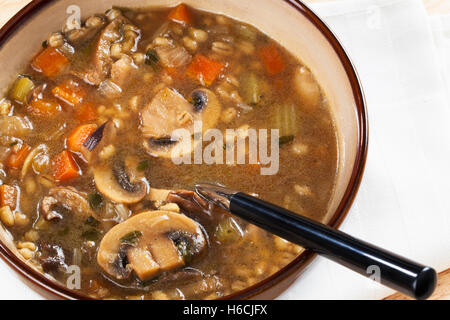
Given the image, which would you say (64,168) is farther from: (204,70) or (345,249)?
(345,249)

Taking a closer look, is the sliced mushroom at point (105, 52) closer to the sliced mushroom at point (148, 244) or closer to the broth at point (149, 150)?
the broth at point (149, 150)

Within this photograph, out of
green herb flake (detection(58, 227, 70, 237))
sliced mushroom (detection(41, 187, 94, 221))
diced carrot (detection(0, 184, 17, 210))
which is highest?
diced carrot (detection(0, 184, 17, 210))

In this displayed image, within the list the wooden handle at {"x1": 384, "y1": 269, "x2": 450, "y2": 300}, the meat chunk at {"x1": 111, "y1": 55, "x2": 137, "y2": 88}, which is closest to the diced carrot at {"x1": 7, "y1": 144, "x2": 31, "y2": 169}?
the meat chunk at {"x1": 111, "y1": 55, "x2": 137, "y2": 88}

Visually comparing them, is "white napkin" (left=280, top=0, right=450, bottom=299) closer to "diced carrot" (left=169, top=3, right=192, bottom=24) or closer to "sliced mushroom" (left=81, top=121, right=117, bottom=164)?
"diced carrot" (left=169, top=3, right=192, bottom=24)

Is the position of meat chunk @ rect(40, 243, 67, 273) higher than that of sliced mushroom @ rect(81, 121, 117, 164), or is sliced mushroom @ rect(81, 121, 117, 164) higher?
sliced mushroom @ rect(81, 121, 117, 164)

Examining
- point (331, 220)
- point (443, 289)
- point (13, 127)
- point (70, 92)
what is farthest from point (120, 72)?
point (443, 289)

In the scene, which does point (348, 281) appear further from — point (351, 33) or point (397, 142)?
point (351, 33)
